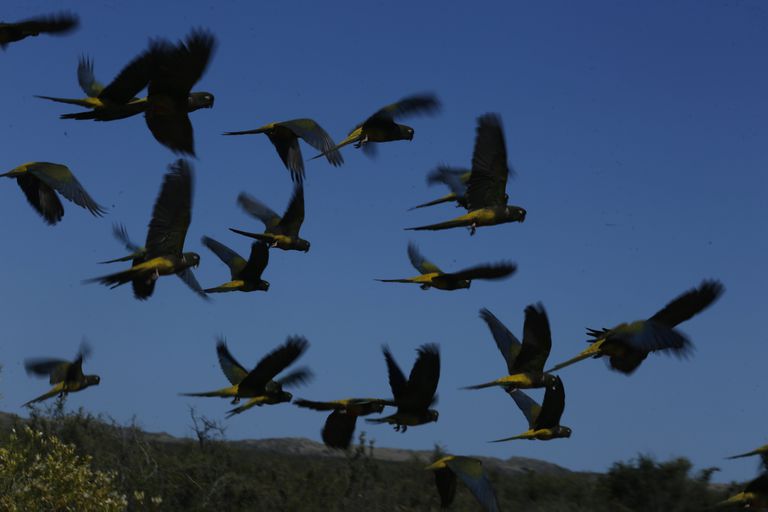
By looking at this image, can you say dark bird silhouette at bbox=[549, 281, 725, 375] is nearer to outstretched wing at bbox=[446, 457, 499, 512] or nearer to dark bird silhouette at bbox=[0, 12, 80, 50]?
outstretched wing at bbox=[446, 457, 499, 512]

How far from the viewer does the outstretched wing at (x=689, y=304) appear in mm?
15266

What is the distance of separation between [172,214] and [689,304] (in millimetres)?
7008

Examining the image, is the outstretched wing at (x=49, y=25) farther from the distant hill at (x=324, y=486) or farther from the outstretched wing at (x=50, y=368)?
the distant hill at (x=324, y=486)

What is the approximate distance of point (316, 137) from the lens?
672 inches

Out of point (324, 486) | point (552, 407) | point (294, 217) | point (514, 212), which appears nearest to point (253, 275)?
point (294, 217)

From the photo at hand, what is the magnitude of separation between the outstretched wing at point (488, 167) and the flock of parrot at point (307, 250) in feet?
0.05

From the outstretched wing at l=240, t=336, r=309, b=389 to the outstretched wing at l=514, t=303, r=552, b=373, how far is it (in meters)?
2.99

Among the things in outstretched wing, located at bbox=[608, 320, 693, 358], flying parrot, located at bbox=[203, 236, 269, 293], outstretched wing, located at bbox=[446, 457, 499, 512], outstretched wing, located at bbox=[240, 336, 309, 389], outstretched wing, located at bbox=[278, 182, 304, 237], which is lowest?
outstretched wing, located at bbox=[446, 457, 499, 512]

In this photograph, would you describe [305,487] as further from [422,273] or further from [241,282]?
[241,282]

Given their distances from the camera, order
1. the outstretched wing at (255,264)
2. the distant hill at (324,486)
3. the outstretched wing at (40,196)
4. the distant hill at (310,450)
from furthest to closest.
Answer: the distant hill at (310,450) < the distant hill at (324,486) < the outstretched wing at (255,264) < the outstretched wing at (40,196)

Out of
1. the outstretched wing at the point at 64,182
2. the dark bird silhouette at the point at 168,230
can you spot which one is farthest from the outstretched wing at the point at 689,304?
the outstretched wing at the point at 64,182

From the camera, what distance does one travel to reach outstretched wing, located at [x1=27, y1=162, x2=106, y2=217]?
52.2ft

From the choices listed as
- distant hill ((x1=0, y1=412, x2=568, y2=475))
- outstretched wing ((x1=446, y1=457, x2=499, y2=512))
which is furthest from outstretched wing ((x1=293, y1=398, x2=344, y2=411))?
distant hill ((x1=0, y1=412, x2=568, y2=475))

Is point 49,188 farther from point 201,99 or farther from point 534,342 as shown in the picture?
point 534,342
